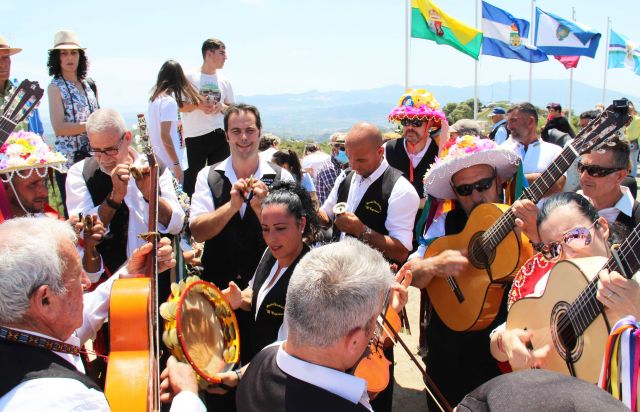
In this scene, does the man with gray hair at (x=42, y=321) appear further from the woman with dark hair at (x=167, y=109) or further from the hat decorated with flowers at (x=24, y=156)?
the woman with dark hair at (x=167, y=109)

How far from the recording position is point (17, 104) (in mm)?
3090

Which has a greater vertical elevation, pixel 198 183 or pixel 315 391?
pixel 198 183

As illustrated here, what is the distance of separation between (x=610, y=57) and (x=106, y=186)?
23103mm

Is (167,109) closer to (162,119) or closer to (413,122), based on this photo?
(162,119)

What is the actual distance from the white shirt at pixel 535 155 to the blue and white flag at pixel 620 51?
56.8 ft

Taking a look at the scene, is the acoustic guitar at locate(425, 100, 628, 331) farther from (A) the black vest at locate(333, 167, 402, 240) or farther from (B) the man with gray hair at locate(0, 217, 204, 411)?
(B) the man with gray hair at locate(0, 217, 204, 411)

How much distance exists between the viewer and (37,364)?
5.26ft

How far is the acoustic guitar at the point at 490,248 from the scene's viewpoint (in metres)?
2.93

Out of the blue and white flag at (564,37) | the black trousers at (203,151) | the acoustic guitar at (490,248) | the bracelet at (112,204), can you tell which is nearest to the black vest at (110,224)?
the bracelet at (112,204)

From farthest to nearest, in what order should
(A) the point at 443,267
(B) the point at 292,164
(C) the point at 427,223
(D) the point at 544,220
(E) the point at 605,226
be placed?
(B) the point at 292,164
(C) the point at 427,223
(A) the point at 443,267
(D) the point at 544,220
(E) the point at 605,226

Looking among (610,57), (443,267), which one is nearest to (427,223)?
(443,267)

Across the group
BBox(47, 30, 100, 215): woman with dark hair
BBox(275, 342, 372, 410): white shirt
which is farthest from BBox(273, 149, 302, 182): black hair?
BBox(275, 342, 372, 410): white shirt

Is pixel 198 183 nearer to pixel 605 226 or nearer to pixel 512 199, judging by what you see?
pixel 512 199

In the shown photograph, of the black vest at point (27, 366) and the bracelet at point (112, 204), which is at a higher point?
the bracelet at point (112, 204)
